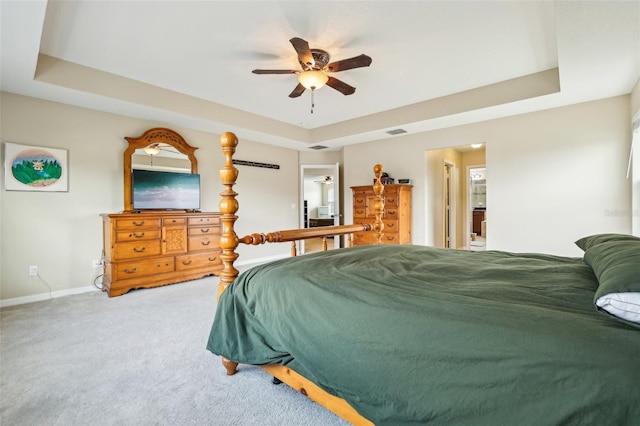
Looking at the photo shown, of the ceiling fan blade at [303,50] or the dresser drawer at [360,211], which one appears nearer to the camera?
the ceiling fan blade at [303,50]

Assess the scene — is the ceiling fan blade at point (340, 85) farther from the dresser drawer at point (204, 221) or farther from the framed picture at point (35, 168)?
the framed picture at point (35, 168)

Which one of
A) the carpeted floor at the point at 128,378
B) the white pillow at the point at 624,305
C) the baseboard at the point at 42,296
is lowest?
the carpeted floor at the point at 128,378

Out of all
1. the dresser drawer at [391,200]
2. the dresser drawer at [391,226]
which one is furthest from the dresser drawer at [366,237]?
the dresser drawer at [391,200]

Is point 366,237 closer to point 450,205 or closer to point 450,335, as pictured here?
point 450,205

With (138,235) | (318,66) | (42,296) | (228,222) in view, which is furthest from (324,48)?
(42,296)

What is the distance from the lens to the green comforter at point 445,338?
80 centimetres

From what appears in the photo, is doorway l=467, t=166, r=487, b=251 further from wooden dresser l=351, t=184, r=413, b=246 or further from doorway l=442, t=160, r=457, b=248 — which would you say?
wooden dresser l=351, t=184, r=413, b=246

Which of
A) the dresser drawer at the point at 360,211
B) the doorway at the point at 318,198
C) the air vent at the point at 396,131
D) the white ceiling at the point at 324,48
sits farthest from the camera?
the doorway at the point at 318,198

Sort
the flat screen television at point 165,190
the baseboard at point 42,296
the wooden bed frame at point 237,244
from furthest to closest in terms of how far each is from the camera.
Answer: the flat screen television at point 165,190, the baseboard at point 42,296, the wooden bed frame at point 237,244

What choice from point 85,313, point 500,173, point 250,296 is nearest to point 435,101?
point 500,173

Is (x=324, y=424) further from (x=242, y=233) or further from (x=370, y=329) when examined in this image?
(x=242, y=233)

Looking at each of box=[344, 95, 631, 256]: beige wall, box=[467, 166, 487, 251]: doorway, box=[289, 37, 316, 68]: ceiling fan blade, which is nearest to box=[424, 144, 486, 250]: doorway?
box=[344, 95, 631, 256]: beige wall

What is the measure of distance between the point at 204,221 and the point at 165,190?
73cm

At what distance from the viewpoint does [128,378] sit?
1.90 m
